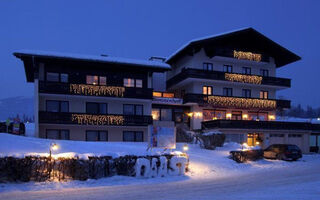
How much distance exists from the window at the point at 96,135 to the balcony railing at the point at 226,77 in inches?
472

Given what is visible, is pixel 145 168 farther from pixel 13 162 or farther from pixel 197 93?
pixel 197 93

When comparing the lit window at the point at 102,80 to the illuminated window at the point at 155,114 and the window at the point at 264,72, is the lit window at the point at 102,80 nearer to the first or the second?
the illuminated window at the point at 155,114

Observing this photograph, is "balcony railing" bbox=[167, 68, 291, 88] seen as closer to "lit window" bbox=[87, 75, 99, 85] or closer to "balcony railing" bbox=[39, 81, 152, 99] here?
"balcony railing" bbox=[39, 81, 152, 99]

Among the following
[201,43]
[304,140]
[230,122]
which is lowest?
[304,140]

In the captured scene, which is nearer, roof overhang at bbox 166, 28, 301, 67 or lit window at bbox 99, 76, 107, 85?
lit window at bbox 99, 76, 107, 85

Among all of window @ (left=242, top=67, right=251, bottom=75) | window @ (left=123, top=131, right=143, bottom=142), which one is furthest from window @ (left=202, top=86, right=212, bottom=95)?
window @ (left=123, top=131, right=143, bottom=142)

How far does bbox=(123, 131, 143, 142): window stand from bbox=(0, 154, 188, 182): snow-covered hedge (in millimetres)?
16179

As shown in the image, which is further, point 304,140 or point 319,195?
point 304,140

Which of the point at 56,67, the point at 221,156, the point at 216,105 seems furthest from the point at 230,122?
the point at 56,67

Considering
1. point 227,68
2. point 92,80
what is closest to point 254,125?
point 227,68

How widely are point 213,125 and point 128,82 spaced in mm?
10922

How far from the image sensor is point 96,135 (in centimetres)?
3064

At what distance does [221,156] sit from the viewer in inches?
906

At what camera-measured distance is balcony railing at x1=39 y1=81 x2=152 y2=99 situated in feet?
92.4
